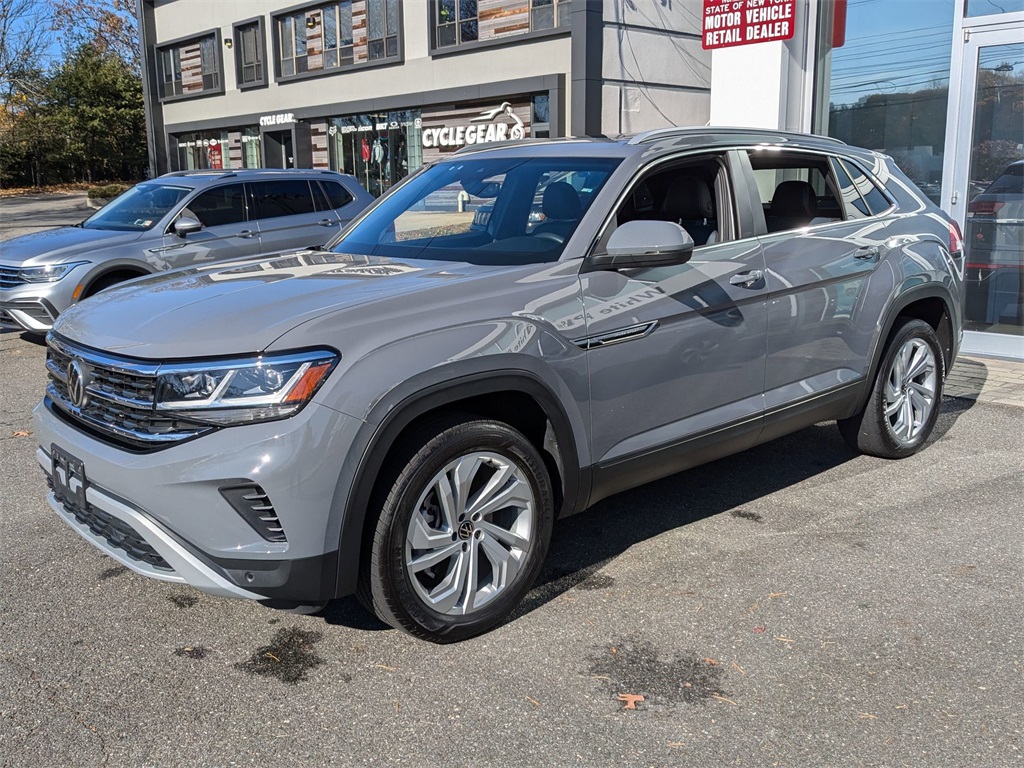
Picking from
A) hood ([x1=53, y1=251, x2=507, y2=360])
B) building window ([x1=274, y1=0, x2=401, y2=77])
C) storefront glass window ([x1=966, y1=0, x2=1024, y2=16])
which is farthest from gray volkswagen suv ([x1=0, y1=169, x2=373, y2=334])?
building window ([x1=274, y1=0, x2=401, y2=77])

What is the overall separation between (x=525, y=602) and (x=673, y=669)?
738mm

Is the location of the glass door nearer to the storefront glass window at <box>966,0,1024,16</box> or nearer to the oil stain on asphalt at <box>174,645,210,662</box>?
the storefront glass window at <box>966,0,1024,16</box>

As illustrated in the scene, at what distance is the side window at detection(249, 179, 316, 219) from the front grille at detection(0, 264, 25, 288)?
2375mm

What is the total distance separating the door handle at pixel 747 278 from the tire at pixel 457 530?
1.33m

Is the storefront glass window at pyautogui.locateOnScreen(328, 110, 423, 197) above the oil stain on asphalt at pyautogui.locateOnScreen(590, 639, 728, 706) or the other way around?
above

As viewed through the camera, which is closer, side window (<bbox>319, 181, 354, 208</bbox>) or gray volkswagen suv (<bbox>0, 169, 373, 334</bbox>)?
gray volkswagen suv (<bbox>0, 169, 373, 334</bbox>)

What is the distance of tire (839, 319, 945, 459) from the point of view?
537 cm

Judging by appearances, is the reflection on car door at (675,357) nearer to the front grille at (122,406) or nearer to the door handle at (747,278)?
the door handle at (747,278)

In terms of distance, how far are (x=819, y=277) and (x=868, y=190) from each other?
0.93m

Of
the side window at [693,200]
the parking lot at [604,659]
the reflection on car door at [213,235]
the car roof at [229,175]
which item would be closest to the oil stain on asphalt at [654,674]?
the parking lot at [604,659]

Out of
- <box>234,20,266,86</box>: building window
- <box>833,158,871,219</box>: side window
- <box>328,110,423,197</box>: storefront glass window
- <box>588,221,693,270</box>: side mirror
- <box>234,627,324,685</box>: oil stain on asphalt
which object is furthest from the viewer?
<box>234,20,266,86</box>: building window

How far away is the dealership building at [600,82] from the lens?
29.0 feet

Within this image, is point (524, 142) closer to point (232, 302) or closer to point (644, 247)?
point (644, 247)

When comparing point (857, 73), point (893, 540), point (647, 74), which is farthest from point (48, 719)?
point (647, 74)
